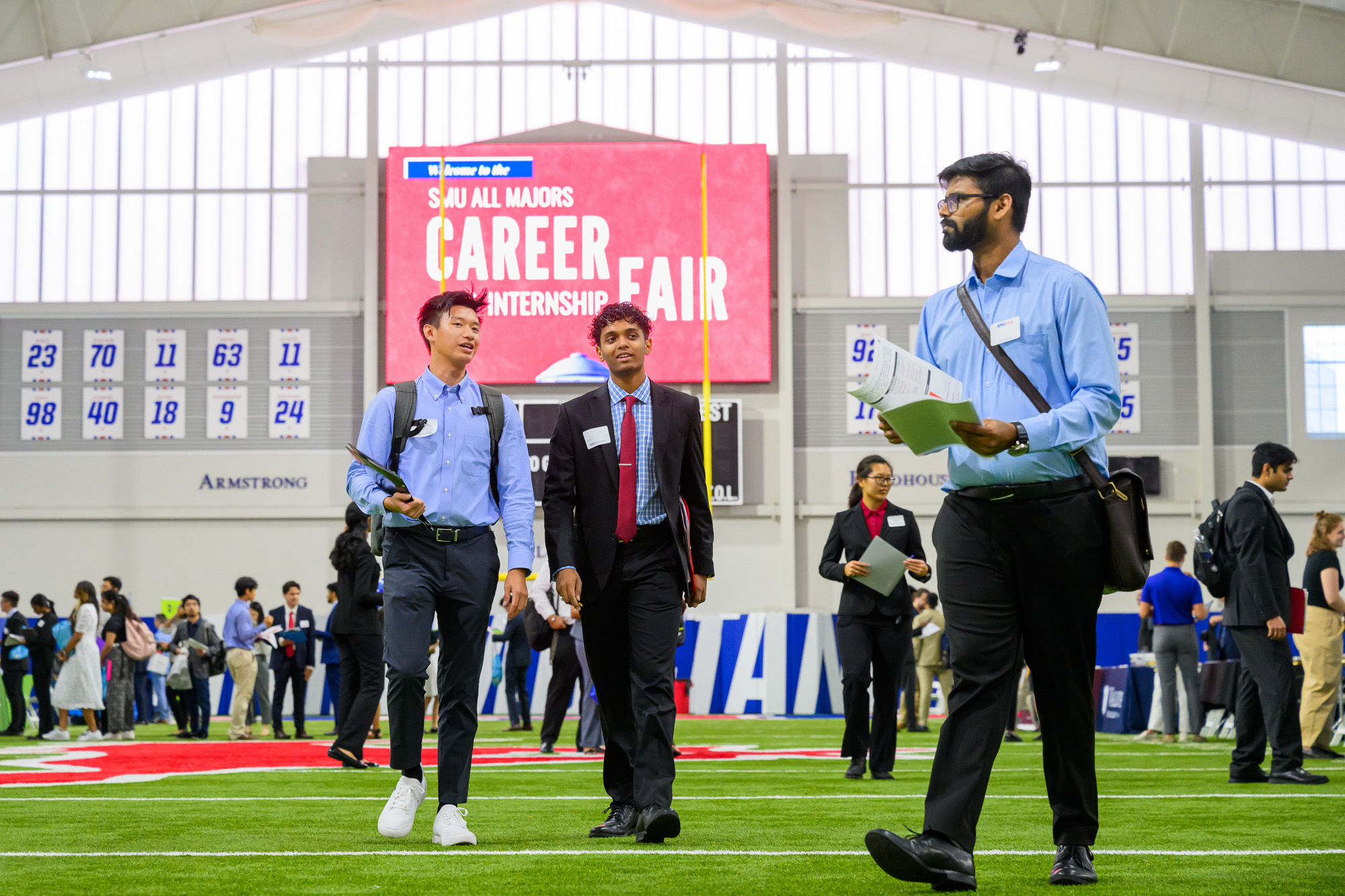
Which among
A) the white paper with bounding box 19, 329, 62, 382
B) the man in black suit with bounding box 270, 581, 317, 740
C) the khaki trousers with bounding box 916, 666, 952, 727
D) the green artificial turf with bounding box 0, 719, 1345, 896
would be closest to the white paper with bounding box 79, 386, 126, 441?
the white paper with bounding box 19, 329, 62, 382

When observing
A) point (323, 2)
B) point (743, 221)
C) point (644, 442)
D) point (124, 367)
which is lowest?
point (644, 442)

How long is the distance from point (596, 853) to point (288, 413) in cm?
1817

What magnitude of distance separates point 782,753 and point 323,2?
577 inches

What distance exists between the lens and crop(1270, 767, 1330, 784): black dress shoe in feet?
21.4

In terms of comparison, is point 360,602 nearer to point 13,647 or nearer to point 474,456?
point 474,456

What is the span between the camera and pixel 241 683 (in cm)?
1370

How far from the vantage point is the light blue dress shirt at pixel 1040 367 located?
10.5 feet

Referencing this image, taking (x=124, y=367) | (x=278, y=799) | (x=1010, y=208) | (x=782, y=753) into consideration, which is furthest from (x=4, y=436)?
(x=1010, y=208)

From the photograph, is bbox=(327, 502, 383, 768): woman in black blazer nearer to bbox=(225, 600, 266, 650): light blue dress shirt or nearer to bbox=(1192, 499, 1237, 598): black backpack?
bbox=(1192, 499, 1237, 598): black backpack

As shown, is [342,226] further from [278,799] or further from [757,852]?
[757,852]

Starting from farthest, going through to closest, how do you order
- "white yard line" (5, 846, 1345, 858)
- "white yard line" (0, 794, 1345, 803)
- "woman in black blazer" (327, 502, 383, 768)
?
"woman in black blazer" (327, 502, 383, 768) < "white yard line" (0, 794, 1345, 803) < "white yard line" (5, 846, 1345, 858)

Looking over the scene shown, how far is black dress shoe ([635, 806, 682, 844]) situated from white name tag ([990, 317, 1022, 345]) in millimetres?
1735

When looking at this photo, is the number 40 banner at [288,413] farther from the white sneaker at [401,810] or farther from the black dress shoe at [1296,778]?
the white sneaker at [401,810]

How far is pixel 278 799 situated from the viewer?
19.5 feet
